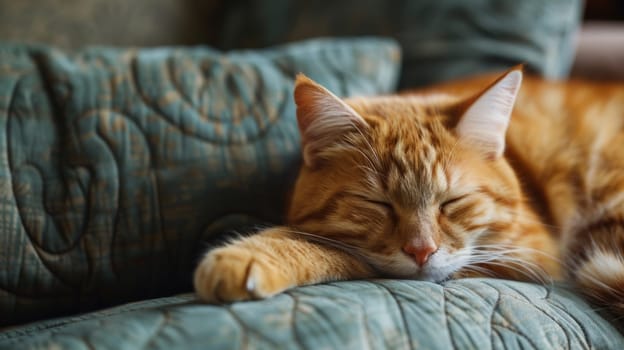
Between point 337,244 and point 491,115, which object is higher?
point 491,115

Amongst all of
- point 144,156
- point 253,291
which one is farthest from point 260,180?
point 253,291

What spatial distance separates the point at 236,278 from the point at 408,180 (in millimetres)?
365

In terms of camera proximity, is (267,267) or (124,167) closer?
(267,267)

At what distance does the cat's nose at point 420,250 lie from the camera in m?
0.93

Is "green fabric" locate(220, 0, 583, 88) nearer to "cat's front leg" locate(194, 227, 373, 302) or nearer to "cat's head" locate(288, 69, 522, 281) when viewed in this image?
"cat's head" locate(288, 69, 522, 281)

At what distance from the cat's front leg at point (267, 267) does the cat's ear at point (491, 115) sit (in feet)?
1.09

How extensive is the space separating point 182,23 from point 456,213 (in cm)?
113

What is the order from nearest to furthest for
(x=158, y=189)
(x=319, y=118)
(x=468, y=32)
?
(x=319, y=118), (x=158, y=189), (x=468, y=32)

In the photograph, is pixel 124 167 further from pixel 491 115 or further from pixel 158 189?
pixel 491 115

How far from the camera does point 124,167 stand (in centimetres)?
114

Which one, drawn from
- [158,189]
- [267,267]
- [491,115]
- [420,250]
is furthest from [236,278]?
[491,115]

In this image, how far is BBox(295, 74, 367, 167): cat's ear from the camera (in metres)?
Answer: 1.00

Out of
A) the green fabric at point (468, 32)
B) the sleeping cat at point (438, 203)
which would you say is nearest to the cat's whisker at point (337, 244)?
the sleeping cat at point (438, 203)

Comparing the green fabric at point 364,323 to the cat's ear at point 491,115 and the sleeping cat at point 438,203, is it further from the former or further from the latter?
the cat's ear at point 491,115
